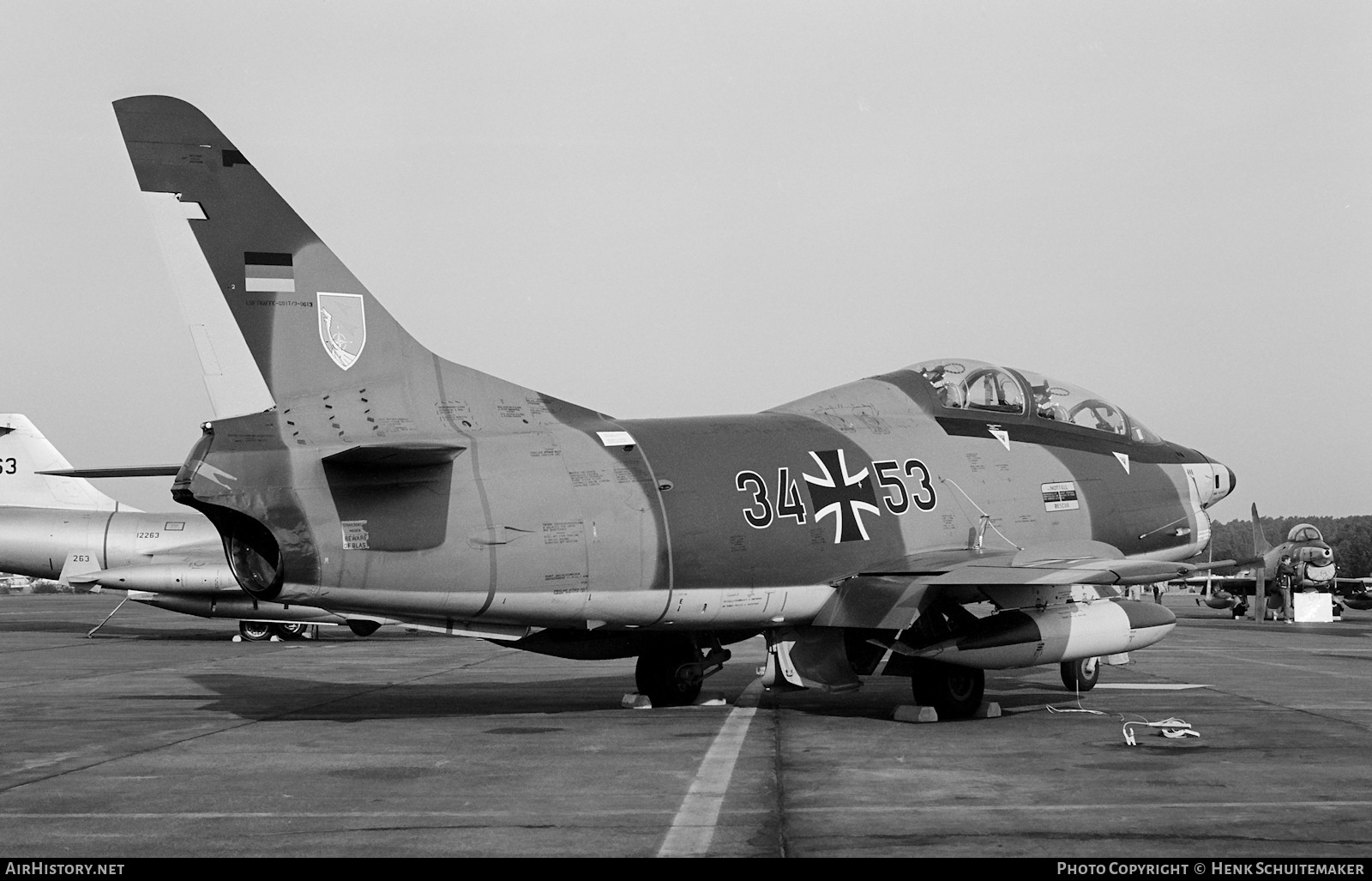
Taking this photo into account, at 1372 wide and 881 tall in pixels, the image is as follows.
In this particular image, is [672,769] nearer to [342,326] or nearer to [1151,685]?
[342,326]

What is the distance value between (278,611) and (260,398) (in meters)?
16.3

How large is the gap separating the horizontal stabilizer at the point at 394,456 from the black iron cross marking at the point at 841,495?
406 cm

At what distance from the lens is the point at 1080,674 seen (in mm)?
15992

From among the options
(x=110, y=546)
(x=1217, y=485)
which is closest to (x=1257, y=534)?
(x=1217, y=485)

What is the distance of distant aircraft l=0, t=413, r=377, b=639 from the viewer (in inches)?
1048

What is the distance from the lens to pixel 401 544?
1121 centimetres

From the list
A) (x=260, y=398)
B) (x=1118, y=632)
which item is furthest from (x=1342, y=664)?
(x=260, y=398)

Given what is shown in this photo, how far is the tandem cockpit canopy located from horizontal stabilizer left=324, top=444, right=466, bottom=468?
21.3 ft

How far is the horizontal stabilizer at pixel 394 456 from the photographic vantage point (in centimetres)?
1085

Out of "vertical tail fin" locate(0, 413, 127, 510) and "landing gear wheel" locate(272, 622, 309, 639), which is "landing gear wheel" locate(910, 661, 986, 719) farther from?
"vertical tail fin" locate(0, 413, 127, 510)

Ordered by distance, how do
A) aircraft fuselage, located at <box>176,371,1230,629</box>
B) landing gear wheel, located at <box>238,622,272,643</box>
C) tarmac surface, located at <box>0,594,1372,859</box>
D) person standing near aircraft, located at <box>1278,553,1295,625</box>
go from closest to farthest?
tarmac surface, located at <box>0,594,1372,859</box> → aircraft fuselage, located at <box>176,371,1230,629</box> → landing gear wheel, located at <box>238,622,272,643</box> → person standing near aircraft, located at <box>1278,553,1295,625</box>

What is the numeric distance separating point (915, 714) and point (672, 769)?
4.18 metres

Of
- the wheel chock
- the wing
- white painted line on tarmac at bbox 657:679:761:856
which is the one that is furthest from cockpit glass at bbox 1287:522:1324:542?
white painted line on tarmac at bbox 657:679:761:856
